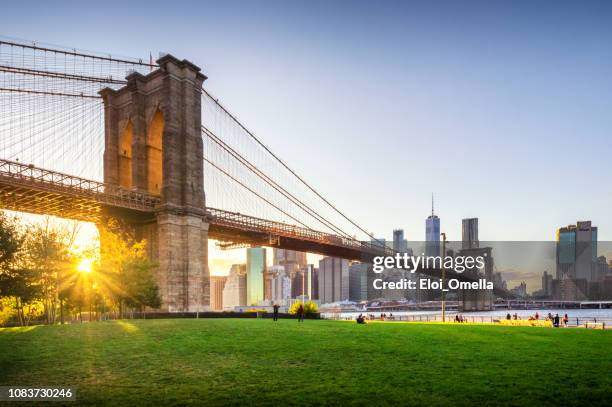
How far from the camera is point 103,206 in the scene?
36.4 metres

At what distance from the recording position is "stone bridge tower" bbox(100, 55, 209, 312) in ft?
126

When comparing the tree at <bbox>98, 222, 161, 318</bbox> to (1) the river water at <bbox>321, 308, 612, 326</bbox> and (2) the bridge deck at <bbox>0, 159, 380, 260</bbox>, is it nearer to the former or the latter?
(2) the bridge deck at <bbox>0, 159, 380, 260</bbox>

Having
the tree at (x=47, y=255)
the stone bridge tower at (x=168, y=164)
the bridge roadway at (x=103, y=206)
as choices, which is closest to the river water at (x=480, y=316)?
the bridge roadway at (x=103, y=206)

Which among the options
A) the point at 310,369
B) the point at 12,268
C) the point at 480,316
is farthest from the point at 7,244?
the point at 480,316

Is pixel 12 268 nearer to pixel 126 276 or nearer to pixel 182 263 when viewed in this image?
pixel 126 276

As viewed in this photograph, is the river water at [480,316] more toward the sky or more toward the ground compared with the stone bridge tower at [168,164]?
more toward the ground

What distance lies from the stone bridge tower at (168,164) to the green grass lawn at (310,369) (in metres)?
22.0

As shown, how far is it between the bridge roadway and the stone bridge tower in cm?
191

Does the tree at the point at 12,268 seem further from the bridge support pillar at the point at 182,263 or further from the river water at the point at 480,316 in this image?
the river water at the point at 480,316

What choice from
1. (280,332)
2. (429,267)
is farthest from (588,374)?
(429,267)

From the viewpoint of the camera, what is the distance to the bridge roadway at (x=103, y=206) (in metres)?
30.9

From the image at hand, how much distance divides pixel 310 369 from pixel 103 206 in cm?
3043

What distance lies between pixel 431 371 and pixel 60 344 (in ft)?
35.0

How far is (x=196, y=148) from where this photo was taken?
41.9 meters
